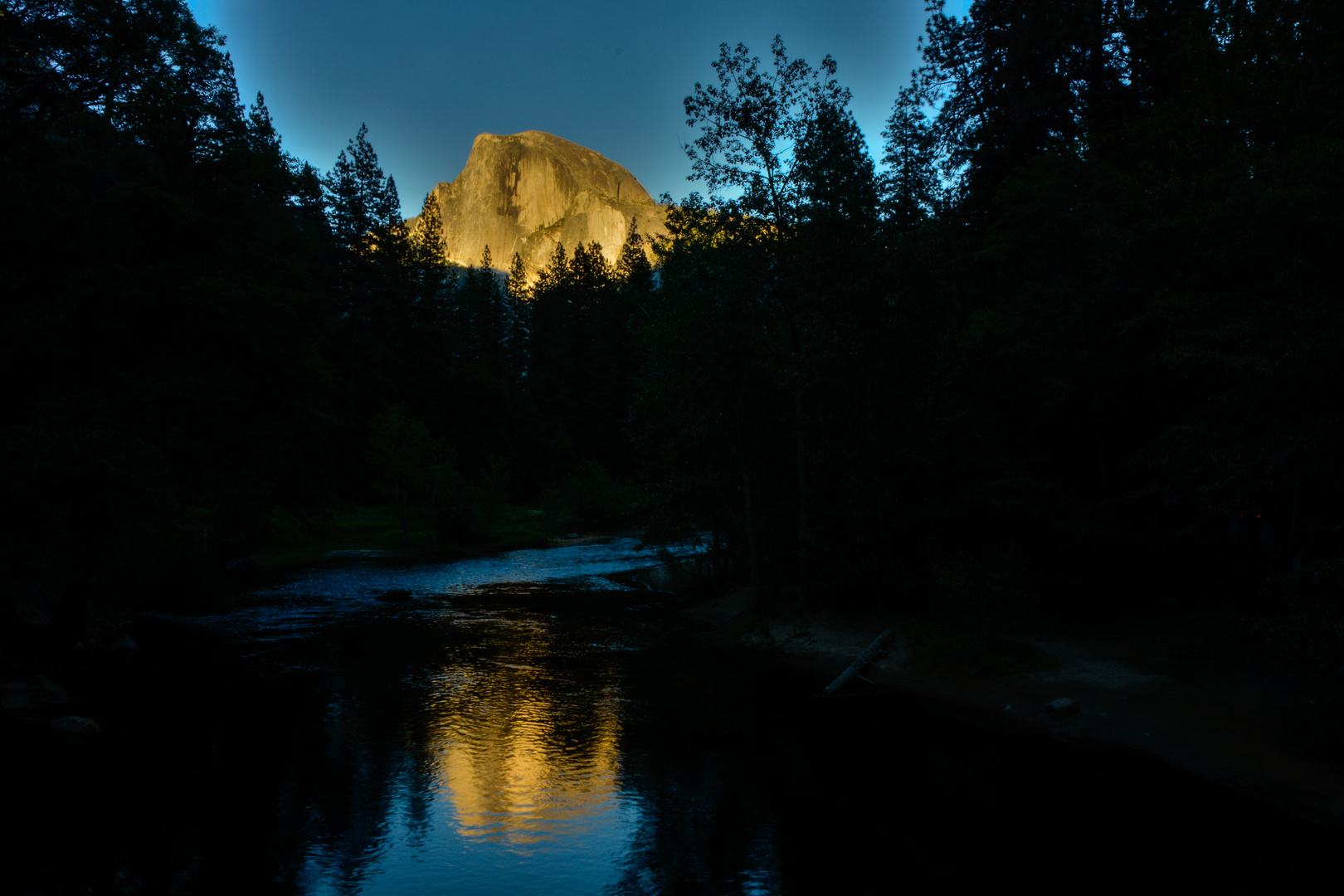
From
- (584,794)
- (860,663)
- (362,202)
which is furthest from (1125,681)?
(362,202)

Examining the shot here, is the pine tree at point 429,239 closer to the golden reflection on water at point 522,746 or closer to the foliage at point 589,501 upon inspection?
the foliage at point 589,501

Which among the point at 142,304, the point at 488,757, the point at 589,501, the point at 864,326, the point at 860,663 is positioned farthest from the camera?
the point at 589,501

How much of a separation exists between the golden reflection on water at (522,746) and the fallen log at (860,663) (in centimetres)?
477

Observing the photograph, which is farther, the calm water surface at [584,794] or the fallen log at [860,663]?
the fallen log at [860,663]

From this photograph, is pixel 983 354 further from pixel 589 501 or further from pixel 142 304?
pixel 589 501

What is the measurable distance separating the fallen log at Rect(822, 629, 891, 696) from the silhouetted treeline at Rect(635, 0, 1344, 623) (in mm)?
1972

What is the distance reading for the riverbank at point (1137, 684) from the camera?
39.9ft

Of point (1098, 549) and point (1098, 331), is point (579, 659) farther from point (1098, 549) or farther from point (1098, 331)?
point (1098, 331)

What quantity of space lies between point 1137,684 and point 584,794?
37.1 feet

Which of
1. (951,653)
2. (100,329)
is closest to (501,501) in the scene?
(100,329)

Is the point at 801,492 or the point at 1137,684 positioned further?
the point at 801,492

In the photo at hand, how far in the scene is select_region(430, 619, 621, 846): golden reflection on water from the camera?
37.5 feet

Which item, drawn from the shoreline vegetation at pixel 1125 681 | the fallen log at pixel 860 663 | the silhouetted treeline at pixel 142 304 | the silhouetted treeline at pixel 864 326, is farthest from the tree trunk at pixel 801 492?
the silhouetted treeline at pixel 142 304

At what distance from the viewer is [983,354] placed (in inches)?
877
